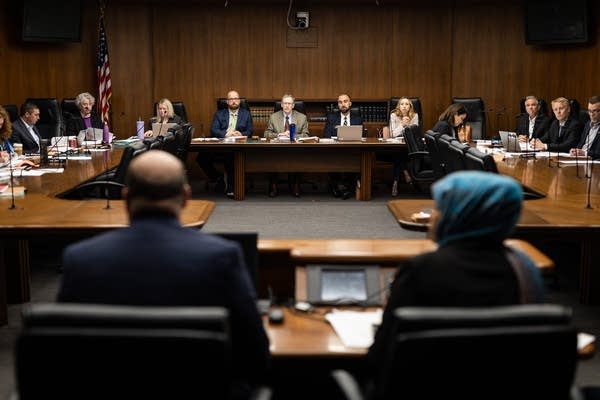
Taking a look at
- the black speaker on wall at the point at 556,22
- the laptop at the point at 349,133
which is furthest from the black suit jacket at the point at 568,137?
the black speaker on wall at the point at 556,22

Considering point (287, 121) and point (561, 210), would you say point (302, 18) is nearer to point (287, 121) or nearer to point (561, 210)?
point (287, 121)

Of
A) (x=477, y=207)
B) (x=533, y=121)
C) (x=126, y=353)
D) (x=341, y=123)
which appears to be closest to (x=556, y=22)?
A: (x=533, y=121)

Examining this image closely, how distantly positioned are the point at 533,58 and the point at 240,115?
4.21 meters

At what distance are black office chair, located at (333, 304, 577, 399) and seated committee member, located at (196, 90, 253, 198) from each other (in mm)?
8061

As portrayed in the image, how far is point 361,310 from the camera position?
2.74 metres

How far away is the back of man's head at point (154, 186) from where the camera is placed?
6.81ft

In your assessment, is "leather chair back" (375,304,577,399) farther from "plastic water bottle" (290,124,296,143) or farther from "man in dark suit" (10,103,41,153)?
"plastic water bottle" (290,124,296,143)

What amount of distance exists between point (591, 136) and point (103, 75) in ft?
20.6

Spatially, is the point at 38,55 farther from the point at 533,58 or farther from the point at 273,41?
the point at 533,58

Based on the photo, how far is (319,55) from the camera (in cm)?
1120

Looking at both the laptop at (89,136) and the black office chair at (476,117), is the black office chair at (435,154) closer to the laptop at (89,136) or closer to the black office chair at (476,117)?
the black office chair at (476,117)

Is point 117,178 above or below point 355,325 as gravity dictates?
above

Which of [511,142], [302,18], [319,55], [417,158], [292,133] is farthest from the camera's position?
[319,55]

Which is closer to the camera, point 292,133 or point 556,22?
point 292,133
